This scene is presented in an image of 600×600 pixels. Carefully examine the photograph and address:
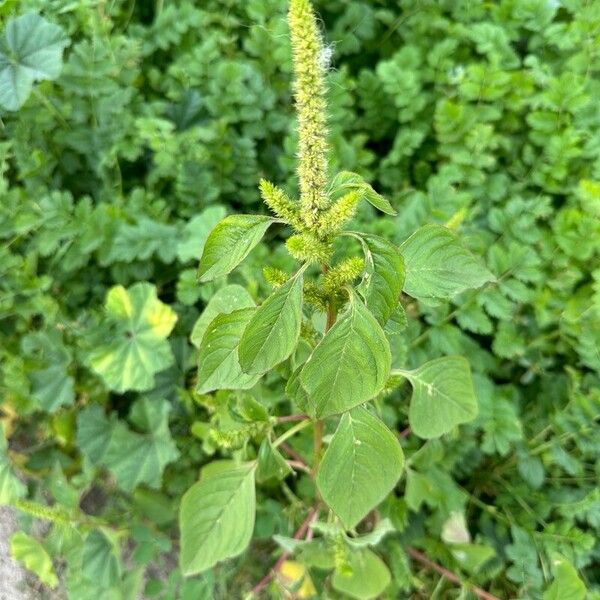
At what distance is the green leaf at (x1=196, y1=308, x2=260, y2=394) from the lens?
0.87 meters

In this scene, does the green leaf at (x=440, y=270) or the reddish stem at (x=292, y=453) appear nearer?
the green leaf at (x=440, y=270)

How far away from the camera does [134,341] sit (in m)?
1.38

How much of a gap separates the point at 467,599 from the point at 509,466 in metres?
0.37

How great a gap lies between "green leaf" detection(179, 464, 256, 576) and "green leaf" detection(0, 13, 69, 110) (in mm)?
886

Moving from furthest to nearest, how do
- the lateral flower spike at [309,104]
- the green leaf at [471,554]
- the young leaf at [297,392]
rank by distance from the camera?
the green leaf at [471,554] → the young leaf at [297,392] → the lateral flower spike at [309,104]

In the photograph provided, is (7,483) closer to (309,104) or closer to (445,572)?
(445,572)

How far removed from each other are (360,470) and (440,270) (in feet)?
0.99

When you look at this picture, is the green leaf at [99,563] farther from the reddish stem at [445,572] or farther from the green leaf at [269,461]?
the reddish stem at [445,572]

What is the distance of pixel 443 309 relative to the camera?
140 cm


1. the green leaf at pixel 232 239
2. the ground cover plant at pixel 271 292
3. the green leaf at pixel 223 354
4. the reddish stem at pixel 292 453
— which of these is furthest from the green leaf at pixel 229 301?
the reddish stem at pixel 292 453

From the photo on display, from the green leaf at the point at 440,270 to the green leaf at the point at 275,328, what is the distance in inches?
8.7

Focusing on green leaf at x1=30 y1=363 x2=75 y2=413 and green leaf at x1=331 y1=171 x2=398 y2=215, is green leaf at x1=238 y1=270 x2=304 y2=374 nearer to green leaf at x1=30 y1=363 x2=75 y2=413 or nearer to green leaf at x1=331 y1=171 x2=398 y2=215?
green leaf at x1=331 y1=171 x2=398 y2=215

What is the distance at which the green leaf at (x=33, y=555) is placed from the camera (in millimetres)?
1300

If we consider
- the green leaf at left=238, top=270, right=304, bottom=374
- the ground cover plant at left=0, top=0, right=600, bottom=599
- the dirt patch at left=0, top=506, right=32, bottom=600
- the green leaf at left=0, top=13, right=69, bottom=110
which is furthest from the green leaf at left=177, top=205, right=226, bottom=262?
the dirt patch at left=0, top=506, right=32, bottom=600
